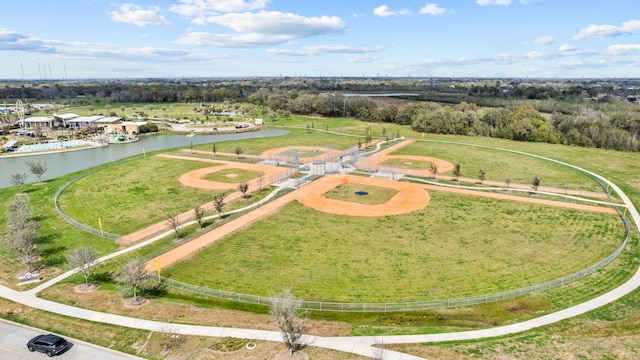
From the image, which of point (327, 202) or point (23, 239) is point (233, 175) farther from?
point (23, 239)

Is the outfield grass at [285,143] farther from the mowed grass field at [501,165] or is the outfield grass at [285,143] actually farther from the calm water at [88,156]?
the mowed grass field at [501,165]

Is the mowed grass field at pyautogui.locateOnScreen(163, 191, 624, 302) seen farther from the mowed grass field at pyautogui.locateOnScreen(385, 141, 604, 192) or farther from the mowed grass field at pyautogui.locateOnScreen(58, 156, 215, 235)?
the mowed grass field at pyautogui.locateOnScreen(385, 141, 604, 192)

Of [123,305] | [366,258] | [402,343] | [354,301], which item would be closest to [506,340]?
[402,343]

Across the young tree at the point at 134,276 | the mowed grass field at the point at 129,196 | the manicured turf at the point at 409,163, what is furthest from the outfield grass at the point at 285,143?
the young tree at the point at 134,276

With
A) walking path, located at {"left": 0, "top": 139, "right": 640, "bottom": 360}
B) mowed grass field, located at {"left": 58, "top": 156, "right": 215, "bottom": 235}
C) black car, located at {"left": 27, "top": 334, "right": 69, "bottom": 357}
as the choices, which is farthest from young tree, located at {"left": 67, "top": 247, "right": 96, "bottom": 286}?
mowed grass field, located at {"left": 58, "top": 156, "right": 215, "bottom": 235}

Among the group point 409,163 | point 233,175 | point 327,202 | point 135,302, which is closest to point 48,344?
point 135,302
